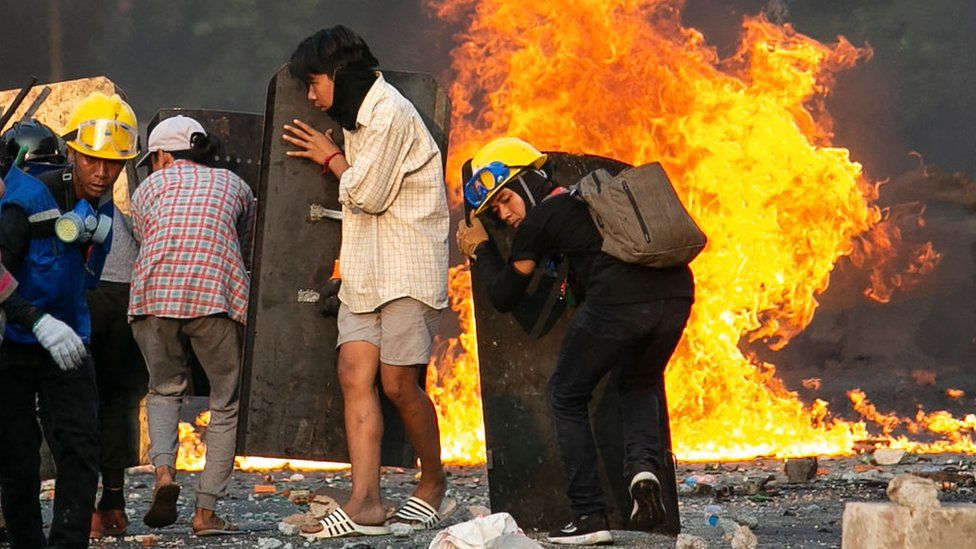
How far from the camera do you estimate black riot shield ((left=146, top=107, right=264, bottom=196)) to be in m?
7.19

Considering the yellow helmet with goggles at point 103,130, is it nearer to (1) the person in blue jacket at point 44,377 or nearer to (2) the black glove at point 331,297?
(1) the person in blue jacket at point 44,377

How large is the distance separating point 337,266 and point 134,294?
878 mm

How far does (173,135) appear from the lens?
260 inches

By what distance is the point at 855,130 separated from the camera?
39.9 feet

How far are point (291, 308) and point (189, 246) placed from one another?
499mm

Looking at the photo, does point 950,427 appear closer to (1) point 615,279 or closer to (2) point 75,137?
(1) point 615,279

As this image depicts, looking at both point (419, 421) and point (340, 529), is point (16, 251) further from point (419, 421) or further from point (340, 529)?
point (419, 421)

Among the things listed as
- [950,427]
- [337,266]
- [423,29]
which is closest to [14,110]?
[337,266]

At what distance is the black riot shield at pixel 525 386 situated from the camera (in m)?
6.23

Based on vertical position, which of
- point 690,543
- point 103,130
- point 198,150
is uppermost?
point 198,150

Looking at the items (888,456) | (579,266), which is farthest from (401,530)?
(888,456)

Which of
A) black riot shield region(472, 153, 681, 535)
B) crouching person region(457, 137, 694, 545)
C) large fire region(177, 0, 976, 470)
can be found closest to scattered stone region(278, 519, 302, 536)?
black riot shield region(472, 153, 681, 535)

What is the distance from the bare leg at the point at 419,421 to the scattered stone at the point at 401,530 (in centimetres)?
20

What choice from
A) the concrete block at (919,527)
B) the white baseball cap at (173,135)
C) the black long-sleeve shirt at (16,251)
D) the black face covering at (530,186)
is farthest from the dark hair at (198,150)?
the concrete block at (919,527)
